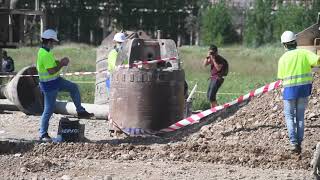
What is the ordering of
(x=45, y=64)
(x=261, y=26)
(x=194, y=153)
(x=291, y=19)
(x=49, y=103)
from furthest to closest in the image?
1. (x=261, y=26)
2. (x=291, y=19)
3. (x=49, y=103)
4. (x=45, y=64)
5. (x=194, y=153)

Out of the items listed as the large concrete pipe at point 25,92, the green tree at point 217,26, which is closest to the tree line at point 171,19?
the green tree at point 217,26

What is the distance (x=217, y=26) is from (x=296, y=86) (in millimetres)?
63814

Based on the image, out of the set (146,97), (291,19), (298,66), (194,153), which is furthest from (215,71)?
(291,19)

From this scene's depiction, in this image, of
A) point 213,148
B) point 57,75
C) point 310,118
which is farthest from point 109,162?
point 310,118

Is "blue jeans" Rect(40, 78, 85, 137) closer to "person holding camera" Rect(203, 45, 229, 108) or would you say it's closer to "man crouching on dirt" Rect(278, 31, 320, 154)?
"man crouching on dirt" Rect(278, 31, 320, 154)

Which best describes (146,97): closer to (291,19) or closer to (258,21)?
(291,19)

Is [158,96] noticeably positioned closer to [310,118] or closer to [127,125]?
[127,125]

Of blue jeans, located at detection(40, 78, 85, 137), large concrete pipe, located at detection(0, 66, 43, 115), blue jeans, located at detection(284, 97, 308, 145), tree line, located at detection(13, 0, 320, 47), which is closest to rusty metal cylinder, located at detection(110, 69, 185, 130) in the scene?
blue jeans, located at detection(40, 78, 85, 137)

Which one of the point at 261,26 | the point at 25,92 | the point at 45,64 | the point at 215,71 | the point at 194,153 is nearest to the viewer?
the point at 194,153

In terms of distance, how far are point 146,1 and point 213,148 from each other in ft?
229

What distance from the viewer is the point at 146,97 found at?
12.3m

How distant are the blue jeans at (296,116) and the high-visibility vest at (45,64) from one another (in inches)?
142

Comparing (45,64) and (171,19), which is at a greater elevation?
(45,64)

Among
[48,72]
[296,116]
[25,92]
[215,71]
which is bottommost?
[25,92]
